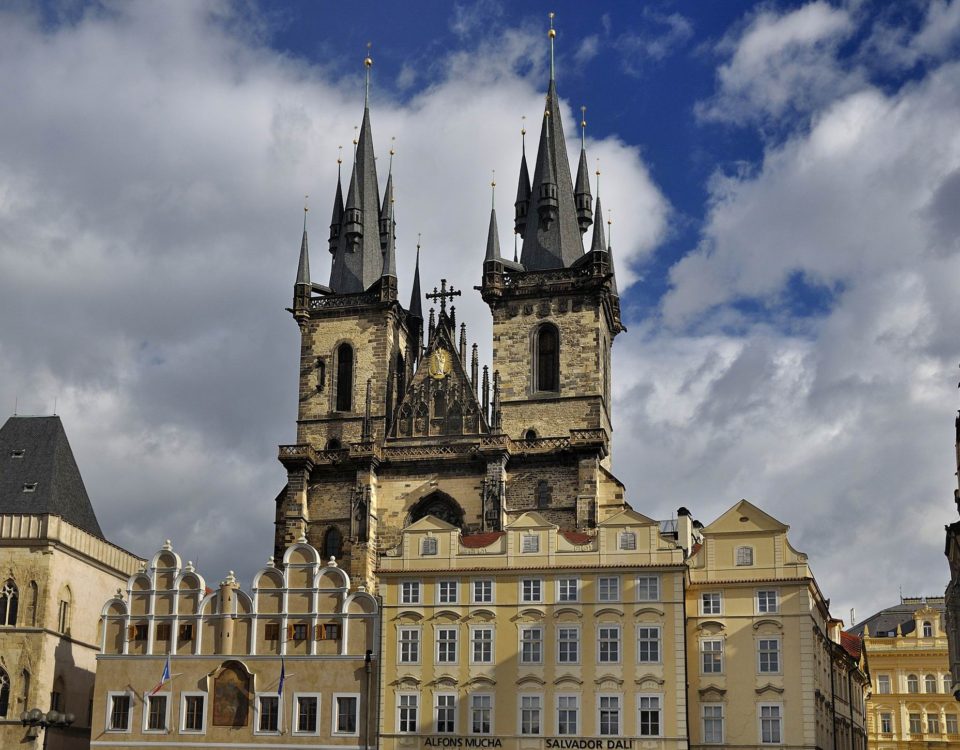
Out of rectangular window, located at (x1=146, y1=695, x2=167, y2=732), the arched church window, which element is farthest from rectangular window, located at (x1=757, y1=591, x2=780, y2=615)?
the arched church window

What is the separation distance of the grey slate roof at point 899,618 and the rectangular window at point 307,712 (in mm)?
44956

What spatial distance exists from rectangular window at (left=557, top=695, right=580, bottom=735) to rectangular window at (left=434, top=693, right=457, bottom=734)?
3.85 meters

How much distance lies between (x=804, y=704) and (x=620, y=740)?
21.5 feet

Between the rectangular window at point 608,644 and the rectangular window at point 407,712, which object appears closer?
the rectangular window at point 608,644

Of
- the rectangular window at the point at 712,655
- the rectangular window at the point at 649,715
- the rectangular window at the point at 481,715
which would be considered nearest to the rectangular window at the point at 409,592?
the rectangular window at the point at 481,715

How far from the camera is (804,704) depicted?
50688mm

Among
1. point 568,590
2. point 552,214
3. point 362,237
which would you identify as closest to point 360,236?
point 362,237

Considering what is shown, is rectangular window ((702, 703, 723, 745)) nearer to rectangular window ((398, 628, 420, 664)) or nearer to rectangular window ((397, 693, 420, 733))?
rectangular window ((397, 693, 420, 733))

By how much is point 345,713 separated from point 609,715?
9.81 m

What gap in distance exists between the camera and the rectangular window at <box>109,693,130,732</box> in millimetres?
55000

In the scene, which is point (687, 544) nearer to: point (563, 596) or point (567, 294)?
point (563, 596)

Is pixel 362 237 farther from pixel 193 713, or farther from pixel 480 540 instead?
pixel 193 713

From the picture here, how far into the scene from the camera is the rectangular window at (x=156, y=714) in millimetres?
54719

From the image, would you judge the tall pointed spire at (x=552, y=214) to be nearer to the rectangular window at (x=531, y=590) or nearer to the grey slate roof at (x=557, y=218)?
the grey slate roof at (x=557, y=218)
